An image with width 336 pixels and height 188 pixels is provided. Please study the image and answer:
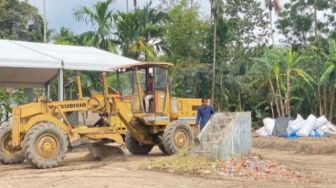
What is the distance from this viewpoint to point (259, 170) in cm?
1298

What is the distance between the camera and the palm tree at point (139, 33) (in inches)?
1240

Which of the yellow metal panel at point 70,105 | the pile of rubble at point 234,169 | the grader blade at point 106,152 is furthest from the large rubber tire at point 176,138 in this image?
the pile of rubble at point 234,169

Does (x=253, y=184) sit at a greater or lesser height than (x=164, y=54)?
lesser

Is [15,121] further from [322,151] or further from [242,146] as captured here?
[322,151]

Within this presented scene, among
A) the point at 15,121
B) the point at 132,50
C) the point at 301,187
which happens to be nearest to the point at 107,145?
the point at 15,121

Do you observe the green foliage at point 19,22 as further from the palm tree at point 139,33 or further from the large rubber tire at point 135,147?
the large rubber tire at point 135,147

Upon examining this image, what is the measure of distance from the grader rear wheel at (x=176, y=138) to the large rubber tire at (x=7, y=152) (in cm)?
401

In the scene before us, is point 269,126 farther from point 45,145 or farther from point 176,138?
point 45,145

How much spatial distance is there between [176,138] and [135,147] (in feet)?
5.74

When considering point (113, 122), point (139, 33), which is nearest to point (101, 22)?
point (139, 33)

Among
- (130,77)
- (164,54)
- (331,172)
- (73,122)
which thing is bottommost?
(331,172)

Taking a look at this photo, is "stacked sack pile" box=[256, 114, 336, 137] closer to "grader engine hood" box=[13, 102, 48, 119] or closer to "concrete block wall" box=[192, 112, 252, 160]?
"concrete block wall" box=[192, 112, 252, 160]

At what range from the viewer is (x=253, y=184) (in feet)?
36.7

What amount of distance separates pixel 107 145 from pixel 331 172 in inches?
248
